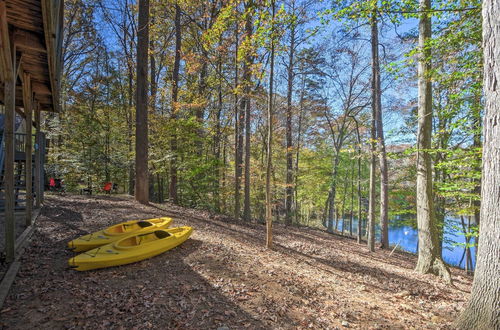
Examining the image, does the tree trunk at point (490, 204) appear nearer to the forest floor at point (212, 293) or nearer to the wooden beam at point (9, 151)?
the forest floor at point (212, 293)

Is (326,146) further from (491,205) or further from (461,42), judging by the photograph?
(491,205)

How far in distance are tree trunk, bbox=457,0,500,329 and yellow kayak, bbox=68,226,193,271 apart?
4.86 m

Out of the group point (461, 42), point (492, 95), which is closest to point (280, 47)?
point (461, 42)

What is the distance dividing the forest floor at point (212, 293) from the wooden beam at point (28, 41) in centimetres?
375

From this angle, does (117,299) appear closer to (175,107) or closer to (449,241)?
(175,107)

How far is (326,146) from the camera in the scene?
65.2 ft

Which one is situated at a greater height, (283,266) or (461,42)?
(461,42)

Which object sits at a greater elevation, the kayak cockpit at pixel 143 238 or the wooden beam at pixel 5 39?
the wooden beam at pixel 5 39

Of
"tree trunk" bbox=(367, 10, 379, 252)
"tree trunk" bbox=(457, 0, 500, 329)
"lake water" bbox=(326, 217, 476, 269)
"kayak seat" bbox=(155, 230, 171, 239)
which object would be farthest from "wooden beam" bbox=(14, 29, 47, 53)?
"lake water" bbox=(326, 217, 476, 269)

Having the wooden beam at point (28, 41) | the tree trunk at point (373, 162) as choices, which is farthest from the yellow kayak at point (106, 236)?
the tree trunk at point (373, 162)

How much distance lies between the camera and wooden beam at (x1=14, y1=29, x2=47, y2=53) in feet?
13.0

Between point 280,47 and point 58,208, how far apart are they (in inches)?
337

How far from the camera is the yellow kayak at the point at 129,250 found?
394 cm

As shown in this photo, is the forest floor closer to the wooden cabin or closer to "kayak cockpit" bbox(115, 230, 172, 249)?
"kayak cockpit" bbox(115, 230, 172, 249)
